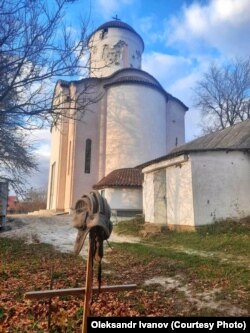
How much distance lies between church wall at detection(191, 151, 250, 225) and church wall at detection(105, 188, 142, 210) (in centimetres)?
808

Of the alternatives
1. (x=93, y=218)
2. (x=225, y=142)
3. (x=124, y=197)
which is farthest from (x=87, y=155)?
(x=93, y=218)

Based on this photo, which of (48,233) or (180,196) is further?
(48,233)

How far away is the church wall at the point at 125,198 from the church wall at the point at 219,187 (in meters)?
8.08

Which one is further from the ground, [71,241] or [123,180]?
[123,180]

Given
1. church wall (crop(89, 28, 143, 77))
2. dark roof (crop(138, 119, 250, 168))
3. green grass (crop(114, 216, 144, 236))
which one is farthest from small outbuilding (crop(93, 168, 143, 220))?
church wall (crop(89, 28, 143, 77))

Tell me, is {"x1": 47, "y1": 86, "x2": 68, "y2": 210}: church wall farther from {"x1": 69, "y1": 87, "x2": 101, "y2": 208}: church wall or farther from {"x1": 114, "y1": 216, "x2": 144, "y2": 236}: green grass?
{"x1": 114, "y1": 216, "x2": 144, "y2": 236}: green grass

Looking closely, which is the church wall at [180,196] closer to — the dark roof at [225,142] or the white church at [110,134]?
the dark roof at [225,142]

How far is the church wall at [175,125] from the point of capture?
31484mm

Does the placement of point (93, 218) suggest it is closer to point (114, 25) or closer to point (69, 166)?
point (69, 166)

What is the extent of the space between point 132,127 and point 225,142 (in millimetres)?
11564

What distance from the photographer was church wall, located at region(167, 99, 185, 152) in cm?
3148

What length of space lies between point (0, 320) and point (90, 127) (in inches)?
933

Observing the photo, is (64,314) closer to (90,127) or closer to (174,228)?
(174,228)

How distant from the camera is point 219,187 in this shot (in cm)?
1441
